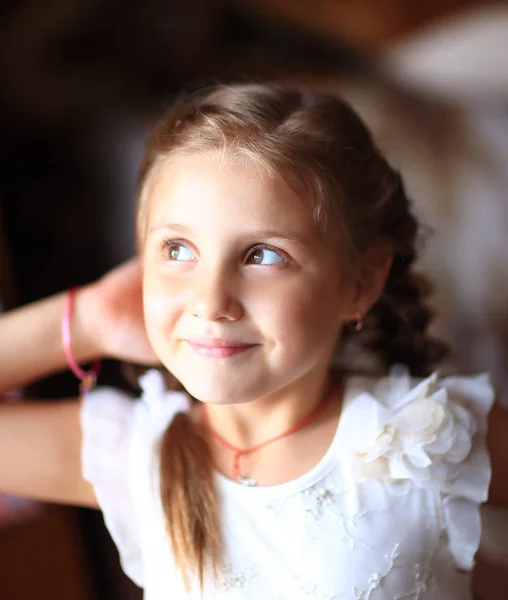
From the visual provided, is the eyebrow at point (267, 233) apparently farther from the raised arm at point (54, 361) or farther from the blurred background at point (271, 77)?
the blurred background at point (271, 77)

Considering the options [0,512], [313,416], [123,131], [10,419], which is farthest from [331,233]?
[123,131]

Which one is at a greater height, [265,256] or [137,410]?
[265,256]

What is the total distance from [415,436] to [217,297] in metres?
0.31

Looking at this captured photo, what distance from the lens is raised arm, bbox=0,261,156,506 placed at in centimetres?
88

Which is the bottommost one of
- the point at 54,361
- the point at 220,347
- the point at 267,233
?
the point at 54,361

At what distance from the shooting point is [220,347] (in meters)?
0.74

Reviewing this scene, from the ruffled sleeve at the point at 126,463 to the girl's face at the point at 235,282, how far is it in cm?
14

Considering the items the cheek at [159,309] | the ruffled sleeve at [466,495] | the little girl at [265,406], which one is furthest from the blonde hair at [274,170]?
the ruffled sleeve at [466,495]

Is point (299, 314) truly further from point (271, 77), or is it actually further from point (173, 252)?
point (271, 77)

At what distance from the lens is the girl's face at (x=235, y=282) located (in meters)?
0.72

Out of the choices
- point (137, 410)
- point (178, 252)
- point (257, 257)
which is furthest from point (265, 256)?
point (137, 410)

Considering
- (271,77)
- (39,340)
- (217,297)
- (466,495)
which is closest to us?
(217,297)

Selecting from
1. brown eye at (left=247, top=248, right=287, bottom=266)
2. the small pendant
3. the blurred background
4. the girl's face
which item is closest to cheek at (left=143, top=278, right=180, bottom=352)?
the girl's face

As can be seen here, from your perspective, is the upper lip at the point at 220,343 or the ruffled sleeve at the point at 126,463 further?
the ruffled sleeve at the point at 126,463
